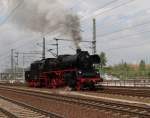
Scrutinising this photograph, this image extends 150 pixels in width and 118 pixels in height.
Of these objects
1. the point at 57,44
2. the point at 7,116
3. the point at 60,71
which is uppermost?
the point at 57,44

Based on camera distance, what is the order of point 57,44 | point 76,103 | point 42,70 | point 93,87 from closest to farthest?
point 76,103 < point 93,87 < point 42,70 < point 57,44

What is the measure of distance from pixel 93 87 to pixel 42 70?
372 inches

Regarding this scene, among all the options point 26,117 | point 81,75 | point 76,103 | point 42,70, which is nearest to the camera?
point 26,117

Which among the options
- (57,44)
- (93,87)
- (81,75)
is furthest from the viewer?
(57,44)

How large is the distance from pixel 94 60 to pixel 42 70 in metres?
9.78

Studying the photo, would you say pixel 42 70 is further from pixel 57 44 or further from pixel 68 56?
pixel 57 44

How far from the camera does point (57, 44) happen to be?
5419 centimetres

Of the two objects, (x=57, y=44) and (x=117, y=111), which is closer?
(x=117, y=111)

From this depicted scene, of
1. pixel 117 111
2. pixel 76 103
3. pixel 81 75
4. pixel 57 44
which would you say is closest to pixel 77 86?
pixel 81 75

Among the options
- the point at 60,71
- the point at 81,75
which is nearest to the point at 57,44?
the point at 60,71

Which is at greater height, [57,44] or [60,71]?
[57,44]

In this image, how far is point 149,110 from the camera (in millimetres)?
14867

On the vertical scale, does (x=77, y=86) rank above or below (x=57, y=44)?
below

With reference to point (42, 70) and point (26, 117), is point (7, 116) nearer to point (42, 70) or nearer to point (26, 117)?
point (26, 117)
